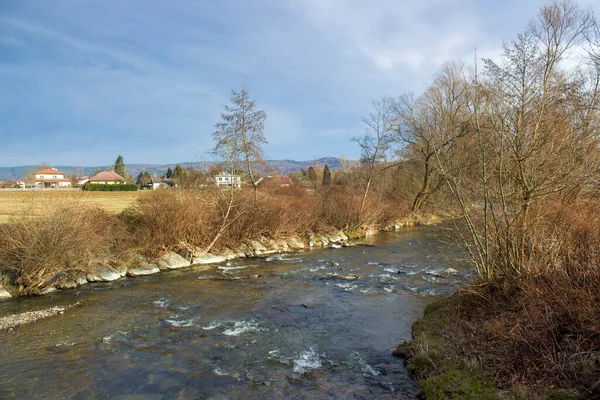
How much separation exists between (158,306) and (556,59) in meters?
17.6

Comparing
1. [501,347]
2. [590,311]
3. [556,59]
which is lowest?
[501,347]

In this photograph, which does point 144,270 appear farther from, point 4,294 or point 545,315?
point 545,315

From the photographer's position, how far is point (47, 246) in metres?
12.6

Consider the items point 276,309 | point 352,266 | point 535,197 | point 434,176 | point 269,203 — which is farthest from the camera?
point 434,176

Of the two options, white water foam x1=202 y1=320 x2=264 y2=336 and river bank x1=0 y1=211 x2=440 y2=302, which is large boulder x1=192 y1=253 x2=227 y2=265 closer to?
river bank x1=0 y1=211 x2=440 y2=302

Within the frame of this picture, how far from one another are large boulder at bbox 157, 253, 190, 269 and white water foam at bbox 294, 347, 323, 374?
10611 mm

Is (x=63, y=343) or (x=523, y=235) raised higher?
(x=523, y=235)

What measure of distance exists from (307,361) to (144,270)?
35.0 feet

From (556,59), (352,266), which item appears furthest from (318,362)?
(556,59)

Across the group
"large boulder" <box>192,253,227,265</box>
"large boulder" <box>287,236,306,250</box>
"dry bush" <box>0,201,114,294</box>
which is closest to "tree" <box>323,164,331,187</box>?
"large boulder" <box>287,236,306,250</box>

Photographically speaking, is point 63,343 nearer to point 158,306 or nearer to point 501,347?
point 158,306

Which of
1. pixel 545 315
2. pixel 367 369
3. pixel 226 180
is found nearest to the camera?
pixel 545 315

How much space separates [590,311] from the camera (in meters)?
4.95

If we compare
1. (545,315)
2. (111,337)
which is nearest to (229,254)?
(111,337)
